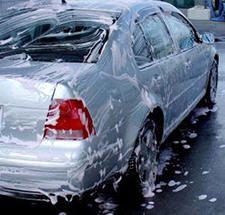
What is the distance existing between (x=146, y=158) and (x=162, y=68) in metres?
0.84

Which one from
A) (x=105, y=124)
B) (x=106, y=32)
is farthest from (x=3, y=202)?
(x=106, y=32)

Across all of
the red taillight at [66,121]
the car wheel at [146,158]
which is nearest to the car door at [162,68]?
the car wheel at [146,158]

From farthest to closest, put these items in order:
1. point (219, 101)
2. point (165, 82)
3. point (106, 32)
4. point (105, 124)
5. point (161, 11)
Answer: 1. point (219, 101)
2. point (161, 11)
3. point (165, 82)
4. point (106, 32)
5. point (105, 124)

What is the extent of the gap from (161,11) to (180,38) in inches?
16.8

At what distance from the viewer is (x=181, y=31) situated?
5.13 meters

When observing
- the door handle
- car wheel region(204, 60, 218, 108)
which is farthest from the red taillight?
car wheel region(204, 60, 218, 108)

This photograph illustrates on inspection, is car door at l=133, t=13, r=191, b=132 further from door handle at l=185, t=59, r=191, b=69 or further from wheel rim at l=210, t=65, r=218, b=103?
wheel rim at l=210, t=65, r=218, b=103

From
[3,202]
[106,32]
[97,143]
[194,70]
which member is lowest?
[3,202]

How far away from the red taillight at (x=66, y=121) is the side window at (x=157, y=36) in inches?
54.9

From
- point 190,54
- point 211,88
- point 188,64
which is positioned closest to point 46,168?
point 188,64

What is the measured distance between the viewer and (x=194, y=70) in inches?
209

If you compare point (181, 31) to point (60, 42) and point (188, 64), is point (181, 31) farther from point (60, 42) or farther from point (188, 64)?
point (60, 42)

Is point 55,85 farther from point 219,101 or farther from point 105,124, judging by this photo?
point 219,101

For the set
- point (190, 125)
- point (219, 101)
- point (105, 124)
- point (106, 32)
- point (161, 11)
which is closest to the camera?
point (105, 124)
